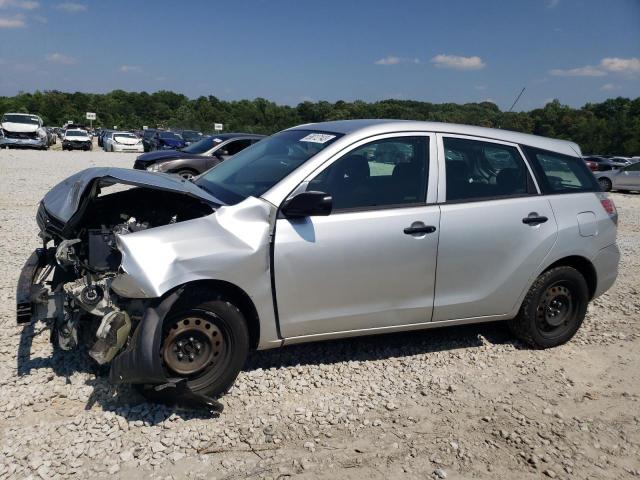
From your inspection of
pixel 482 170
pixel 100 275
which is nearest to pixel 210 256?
pixel 100 275

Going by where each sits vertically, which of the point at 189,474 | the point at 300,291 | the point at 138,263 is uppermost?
the point at 138,263

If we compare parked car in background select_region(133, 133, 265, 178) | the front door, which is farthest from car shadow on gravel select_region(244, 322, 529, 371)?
parked car in background select_region(133, 133, 265, 178)

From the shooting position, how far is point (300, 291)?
3582 millimetres

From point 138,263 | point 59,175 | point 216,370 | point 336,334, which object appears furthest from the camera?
point 59,175

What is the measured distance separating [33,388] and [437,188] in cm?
311

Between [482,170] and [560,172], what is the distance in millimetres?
861

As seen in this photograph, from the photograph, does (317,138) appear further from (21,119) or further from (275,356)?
(21,119)

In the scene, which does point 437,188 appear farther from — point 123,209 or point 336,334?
point 123,209

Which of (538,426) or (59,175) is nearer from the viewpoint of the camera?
(538,426)

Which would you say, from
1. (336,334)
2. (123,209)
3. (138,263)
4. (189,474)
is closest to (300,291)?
(336,334)

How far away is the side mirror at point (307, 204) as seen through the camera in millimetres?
3469

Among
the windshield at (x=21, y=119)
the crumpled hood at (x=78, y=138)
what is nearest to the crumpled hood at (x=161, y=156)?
the windshield at (x=21, y=119)

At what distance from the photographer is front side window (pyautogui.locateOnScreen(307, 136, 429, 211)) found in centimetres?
377

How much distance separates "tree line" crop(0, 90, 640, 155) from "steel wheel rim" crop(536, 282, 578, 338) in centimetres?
579
